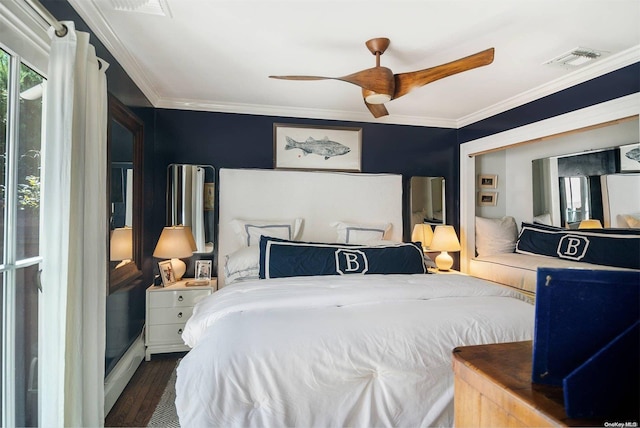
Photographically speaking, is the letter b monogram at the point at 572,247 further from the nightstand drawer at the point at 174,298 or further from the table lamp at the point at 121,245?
the table lamp at the point at 121,245

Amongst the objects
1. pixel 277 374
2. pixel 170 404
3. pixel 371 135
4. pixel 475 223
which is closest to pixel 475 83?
pixel 371 135

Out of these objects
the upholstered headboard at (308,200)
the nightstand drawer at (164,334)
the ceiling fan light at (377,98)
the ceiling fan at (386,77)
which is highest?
the ceiling fan at (386,77)

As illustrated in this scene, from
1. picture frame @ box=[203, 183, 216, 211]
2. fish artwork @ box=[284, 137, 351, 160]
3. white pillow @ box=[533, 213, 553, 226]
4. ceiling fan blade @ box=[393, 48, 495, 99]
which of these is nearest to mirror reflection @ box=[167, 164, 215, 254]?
picture frame @ box=[203, 183, 216, 211]

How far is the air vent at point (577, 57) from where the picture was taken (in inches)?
85.9

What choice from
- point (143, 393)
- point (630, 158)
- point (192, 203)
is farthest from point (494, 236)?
point (143, 393)

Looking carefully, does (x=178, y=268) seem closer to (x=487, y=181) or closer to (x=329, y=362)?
(x=329, y=362)

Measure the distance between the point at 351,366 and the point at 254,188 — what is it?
2.32m

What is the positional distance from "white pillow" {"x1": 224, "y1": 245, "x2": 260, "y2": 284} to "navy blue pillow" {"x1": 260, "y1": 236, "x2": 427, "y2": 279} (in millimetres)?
161

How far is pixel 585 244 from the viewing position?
2.97 metres

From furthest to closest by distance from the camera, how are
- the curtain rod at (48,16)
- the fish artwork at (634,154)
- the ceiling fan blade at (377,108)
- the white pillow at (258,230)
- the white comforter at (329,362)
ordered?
the white pillow at (258,230) → the fish artwork at (634,154) → the ceiling fan blade at (377,108) → the white comforter at (329,362) → the curtain rod at (48,16)

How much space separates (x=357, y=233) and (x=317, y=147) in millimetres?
1052

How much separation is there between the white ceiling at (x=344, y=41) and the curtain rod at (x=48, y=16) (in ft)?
1.66

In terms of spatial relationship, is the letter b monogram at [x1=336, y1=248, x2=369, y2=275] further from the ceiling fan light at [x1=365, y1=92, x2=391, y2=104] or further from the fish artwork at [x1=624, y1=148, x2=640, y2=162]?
the fish artwork at [x1=624, y1=148, x2=640, y2=162]

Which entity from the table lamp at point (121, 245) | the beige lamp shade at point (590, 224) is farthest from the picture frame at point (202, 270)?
→ the beige lamp shade at point (590, 224)
